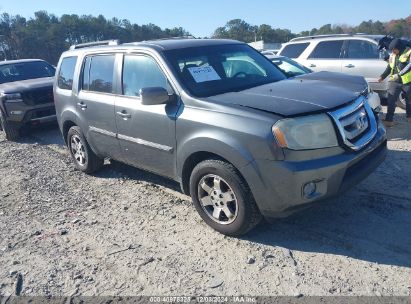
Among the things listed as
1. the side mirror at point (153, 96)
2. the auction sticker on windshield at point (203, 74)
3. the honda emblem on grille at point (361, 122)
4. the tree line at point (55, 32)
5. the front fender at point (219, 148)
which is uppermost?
the tree line at point (55, 32)

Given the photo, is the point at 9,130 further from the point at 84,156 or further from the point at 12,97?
the point at 84,156

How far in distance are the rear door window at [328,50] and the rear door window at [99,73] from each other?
6.44 metres

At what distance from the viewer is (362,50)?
30.5 feet

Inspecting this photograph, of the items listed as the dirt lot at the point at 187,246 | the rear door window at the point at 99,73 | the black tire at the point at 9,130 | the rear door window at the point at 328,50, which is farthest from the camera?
the rear door window at the point at 328,50

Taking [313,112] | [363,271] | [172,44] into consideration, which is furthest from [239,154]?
[172,44]

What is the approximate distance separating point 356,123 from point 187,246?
6.43ft

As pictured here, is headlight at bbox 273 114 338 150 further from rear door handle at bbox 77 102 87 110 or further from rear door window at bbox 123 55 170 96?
rear door handle at bbox 77 102 87 110

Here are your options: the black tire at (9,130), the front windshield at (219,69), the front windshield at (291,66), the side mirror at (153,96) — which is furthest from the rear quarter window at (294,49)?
the side mirror at (153,96)

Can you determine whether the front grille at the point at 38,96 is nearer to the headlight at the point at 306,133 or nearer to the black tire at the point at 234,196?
the black tire at the point at 234,196

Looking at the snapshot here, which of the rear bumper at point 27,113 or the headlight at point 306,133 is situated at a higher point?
Result: the headlight at point 306,133

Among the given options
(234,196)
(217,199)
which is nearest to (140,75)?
(217,199)

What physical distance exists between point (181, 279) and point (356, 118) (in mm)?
2140

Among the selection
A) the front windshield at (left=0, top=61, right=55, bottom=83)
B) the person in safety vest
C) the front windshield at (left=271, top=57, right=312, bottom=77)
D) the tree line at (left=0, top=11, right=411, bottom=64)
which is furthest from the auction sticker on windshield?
the tree line at (left=0, top=11, right=411, bottom=64)

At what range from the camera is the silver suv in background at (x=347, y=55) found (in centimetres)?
893
